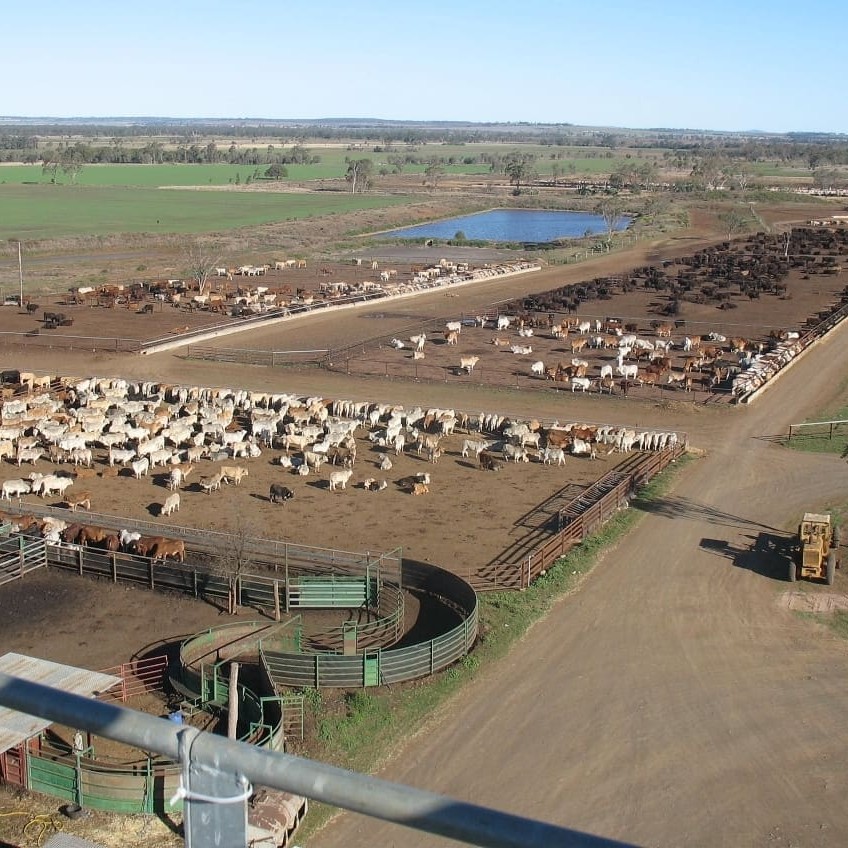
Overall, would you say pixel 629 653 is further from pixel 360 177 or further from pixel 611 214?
pixel 360 177

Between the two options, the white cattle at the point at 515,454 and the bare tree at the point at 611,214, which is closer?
the white cattle at the point at 515,454

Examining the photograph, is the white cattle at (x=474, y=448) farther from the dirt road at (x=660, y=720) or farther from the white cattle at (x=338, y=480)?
the dirt road at (x=660, y=720)

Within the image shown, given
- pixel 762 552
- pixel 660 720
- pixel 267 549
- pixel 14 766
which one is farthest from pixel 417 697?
pixel 762 552

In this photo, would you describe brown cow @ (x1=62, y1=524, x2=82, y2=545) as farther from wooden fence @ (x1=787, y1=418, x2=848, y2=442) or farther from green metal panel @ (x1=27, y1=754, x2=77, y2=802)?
wooden fence @ (x1=787, y1=418, x2=848, y2=442)

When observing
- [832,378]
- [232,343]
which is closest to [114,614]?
[232,343]

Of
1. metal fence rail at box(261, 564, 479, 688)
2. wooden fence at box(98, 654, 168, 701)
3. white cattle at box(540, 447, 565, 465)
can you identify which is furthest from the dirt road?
white cattle at box(540, 447, 565, 465)

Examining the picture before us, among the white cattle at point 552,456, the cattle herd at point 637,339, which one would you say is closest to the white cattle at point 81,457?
the white cattle at point 552,456

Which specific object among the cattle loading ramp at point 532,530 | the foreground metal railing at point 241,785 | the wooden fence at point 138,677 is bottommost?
the wooden fence at point 138,677

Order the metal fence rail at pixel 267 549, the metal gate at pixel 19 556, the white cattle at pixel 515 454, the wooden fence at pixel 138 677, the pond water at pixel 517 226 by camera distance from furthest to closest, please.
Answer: the pond water at pixel 517 226 < the white cattle at pixel 515 454 < the metal fence rail at pixel 267 549 < the metal gate at pixel 19 556 < the wooden fence at pixel 138 677
